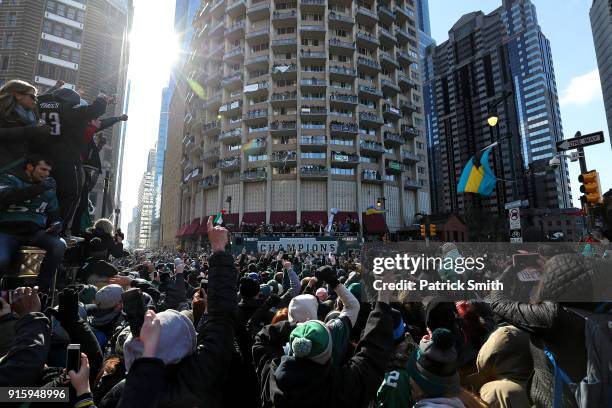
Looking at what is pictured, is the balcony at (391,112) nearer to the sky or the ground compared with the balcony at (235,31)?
nearer to the ground

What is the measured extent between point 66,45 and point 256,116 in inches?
850

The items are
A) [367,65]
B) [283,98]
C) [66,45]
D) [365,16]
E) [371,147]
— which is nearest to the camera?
[66,45]

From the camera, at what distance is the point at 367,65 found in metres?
44.1

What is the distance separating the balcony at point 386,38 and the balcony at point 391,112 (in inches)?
404

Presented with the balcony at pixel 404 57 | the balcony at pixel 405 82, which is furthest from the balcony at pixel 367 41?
the balcony at pixel 405 82

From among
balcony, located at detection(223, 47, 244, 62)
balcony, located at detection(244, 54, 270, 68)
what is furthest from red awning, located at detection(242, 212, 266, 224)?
balcony, located at detection(223, 47, 244, 62)

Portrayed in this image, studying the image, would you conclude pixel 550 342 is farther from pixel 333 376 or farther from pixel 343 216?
pixel 343 216

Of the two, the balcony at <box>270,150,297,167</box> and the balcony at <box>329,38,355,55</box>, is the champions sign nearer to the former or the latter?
the balcony at <box>270,150,297,167</box>

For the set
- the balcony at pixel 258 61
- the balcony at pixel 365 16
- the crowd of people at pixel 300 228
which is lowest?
the crowd of people at pixel 300 228

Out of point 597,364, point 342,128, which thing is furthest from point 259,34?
point 597,364

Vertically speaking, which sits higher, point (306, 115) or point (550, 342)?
point (306, 115)

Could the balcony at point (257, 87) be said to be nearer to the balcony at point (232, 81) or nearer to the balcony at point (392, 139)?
the balcony at point (232, 81)

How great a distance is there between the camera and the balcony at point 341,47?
43.0 m

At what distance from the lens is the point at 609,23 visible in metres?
88.0
